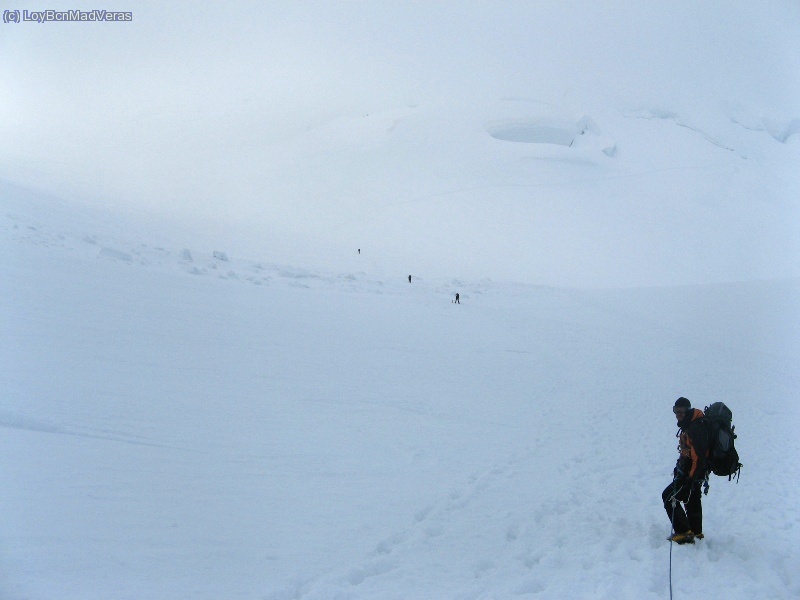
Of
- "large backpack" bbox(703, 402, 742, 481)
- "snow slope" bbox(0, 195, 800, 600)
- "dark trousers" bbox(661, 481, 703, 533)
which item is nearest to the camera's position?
"snow slope" bbox(0, 195, 800, 600)

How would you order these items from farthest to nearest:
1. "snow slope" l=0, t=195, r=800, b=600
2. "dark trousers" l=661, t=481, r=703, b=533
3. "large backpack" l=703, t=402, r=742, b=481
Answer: "dark trousers" l=661, t=481, r=703, b=533, "large backpack" l=703, t=402, r=742, b=481, "snow slope" l=0, t=195, r=800, b=600

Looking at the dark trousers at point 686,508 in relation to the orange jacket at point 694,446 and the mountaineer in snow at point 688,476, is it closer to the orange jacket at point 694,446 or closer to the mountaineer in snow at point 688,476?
the mountaineer in snow at point 688,476

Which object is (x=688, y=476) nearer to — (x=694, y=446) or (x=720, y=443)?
(x=694, y=446)

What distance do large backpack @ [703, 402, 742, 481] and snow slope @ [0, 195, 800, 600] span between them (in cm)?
84

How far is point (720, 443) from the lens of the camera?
15.4 ft

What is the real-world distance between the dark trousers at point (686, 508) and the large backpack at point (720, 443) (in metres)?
0.31

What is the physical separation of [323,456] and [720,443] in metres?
3.89

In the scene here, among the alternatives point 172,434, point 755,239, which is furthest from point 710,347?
point 755,239

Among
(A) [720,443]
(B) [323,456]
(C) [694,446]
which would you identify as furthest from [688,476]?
(B) [323,456]

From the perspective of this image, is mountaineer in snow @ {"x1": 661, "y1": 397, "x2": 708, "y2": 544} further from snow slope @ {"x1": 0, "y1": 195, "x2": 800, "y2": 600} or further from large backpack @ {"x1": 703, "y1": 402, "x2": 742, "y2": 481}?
snow slope @ {"x1": 0, "y1": 195, "x2": 800, "y2": 600}

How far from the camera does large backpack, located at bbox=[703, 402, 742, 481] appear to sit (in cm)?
470

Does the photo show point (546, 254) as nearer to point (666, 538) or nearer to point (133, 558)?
point (666, 538)

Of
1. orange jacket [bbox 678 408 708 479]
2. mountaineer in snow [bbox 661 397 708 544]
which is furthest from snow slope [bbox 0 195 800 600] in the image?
orange jacket [bbox 678 408 708 479]

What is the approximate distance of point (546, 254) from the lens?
33062mm
